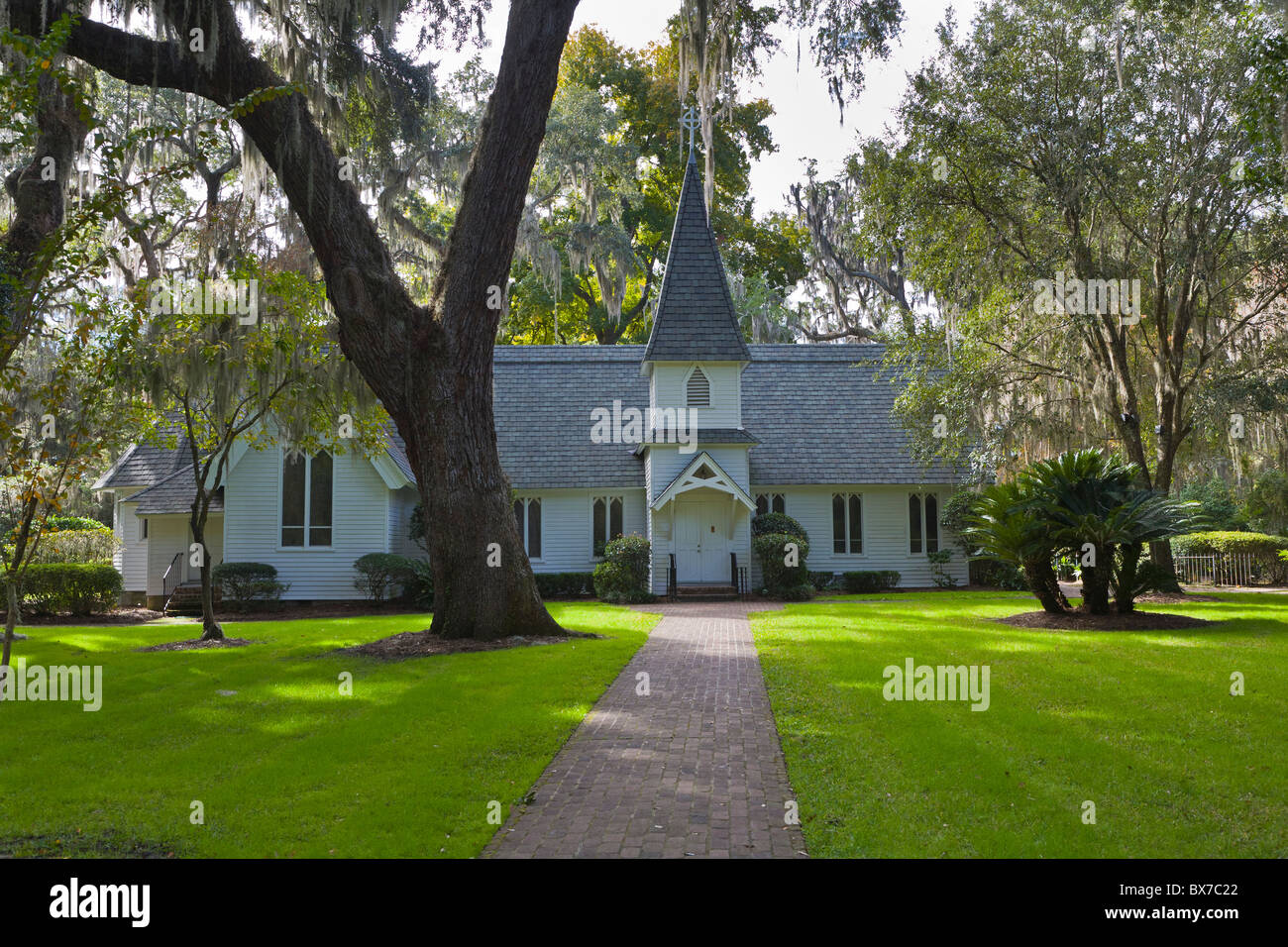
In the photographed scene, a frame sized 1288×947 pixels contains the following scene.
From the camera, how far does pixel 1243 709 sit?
320 inches

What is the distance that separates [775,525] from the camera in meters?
24.3

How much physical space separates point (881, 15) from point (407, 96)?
761 cm

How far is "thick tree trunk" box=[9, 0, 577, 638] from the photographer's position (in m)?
13.1

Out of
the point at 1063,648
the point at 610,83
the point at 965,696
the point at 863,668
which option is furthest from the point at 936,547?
the point at 610,83

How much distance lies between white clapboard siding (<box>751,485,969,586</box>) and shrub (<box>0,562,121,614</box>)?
52.4 feet

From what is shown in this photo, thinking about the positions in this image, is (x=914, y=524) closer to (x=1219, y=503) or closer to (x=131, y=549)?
(x=1219, y=503)

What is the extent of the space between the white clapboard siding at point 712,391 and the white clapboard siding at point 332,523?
7.37 meters

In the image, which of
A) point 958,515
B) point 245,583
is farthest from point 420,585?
point 958,515

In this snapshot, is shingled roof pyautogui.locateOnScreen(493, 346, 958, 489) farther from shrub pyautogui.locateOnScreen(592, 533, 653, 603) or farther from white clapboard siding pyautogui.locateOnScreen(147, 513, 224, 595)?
white clapboard siding pyautogui.locateOnScreen(147, 513, 224, 595)

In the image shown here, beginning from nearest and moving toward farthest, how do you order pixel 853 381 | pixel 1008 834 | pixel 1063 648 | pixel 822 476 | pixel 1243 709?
pixel 1008 834
pixel 1243 709
pixel 1063 648
pixel 822 476
pixel 853 381

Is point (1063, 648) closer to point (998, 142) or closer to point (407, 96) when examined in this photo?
point (998, 142)

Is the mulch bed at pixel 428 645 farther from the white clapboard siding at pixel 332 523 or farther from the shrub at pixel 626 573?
the white clapboard siding at pixel 332 523

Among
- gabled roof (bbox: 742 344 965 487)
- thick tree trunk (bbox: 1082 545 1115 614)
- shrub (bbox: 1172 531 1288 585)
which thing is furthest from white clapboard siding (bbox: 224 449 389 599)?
shrub (bbox: 1172 531 1288 585)

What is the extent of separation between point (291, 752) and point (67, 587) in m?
17.5
